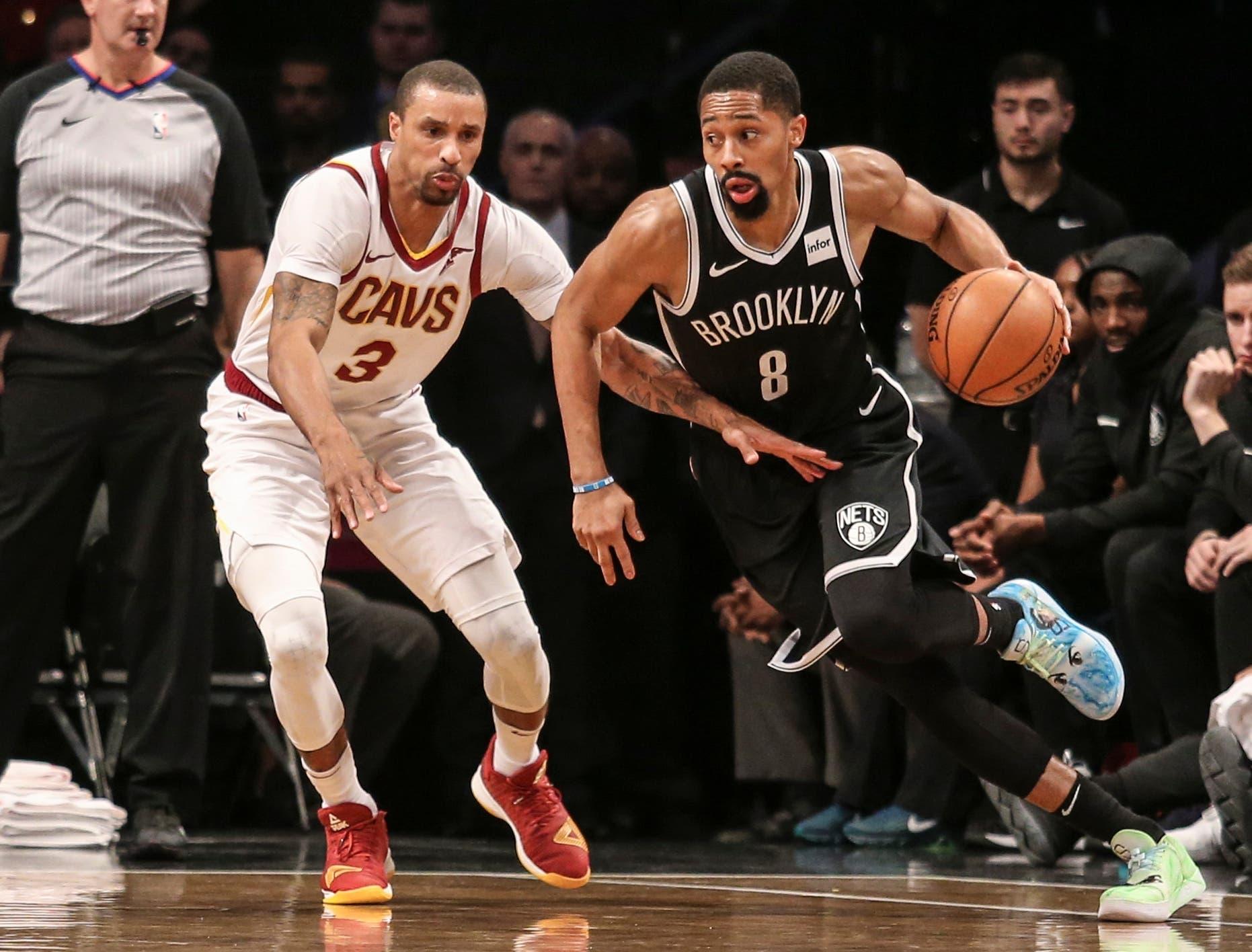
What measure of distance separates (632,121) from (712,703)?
109 inches

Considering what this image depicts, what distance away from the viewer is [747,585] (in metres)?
7.50

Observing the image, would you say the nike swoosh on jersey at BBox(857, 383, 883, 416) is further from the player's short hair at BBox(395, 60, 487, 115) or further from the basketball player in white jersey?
the player's short hair at BBox(395, 60, 487, 115)

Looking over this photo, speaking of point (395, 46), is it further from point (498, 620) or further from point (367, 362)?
point (498, 620)

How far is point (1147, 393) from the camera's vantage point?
701cm

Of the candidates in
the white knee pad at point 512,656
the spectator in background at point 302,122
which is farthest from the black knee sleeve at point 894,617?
the spectator in background at point 302,122

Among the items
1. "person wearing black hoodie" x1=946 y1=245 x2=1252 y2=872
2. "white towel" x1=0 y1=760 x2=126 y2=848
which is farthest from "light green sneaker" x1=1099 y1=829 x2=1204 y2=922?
"white towel" x1=0 y1=760 x2=126 y2=848

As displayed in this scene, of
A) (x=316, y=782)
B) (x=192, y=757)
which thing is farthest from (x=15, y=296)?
(x=316, y=782)

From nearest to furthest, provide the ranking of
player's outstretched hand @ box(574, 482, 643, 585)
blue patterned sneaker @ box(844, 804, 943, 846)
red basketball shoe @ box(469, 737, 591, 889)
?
player's outstretched hand @ box(574, 482, 643, 585) → red basketball shoe @ box(469, 737, 591, 889) → blue patterned sneaker @ box(844, 804, 943, 846)

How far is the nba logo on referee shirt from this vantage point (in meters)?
5.11

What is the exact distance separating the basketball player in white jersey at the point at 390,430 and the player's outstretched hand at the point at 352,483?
0.23 meters

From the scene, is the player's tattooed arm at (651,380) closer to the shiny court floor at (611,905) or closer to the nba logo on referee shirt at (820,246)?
the nba logo on referee shirt at (820,246)

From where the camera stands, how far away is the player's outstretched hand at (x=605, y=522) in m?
4.87

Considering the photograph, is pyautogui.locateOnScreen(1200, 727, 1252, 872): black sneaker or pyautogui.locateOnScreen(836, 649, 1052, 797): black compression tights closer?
pyautogui.locateOnScreen(836, 649, 1052, 797): black compression tights

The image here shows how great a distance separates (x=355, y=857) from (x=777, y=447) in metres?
1.50
